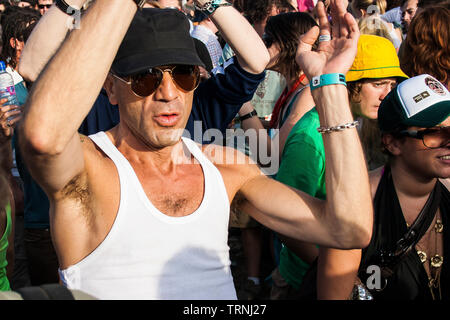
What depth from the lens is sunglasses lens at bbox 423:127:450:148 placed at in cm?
257

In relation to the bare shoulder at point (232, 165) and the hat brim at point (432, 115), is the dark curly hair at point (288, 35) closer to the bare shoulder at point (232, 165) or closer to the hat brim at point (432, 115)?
the hat brim at point (432, 115)

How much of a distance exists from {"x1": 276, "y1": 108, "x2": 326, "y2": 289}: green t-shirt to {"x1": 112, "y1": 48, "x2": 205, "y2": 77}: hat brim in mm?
932

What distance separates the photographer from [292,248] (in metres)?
2.85

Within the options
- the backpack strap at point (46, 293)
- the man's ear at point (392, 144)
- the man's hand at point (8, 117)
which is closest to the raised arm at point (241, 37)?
the man's ear at point (392, 144)

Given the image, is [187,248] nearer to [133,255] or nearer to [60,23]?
[133,255]

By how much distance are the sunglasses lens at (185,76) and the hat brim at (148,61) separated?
0.19 ft

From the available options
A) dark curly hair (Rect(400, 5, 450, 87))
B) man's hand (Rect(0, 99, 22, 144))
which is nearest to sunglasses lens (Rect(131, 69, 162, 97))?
man's hand (Rect(0, 99, 22, 144))

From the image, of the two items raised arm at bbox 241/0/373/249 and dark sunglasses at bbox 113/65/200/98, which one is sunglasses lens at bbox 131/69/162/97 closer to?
dark sunglasses at bbox 113/65/200/98

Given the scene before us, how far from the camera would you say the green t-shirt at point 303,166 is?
274 centimetres

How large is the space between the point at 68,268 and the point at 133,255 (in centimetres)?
25

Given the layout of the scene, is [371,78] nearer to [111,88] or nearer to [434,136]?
[434,136]

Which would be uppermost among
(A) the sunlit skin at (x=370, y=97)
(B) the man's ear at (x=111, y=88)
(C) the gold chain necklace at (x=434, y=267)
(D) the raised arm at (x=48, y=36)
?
(D) the raised arm at (x=48, y=36)

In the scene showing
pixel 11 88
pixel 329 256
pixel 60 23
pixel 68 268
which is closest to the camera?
pixel 68 268
